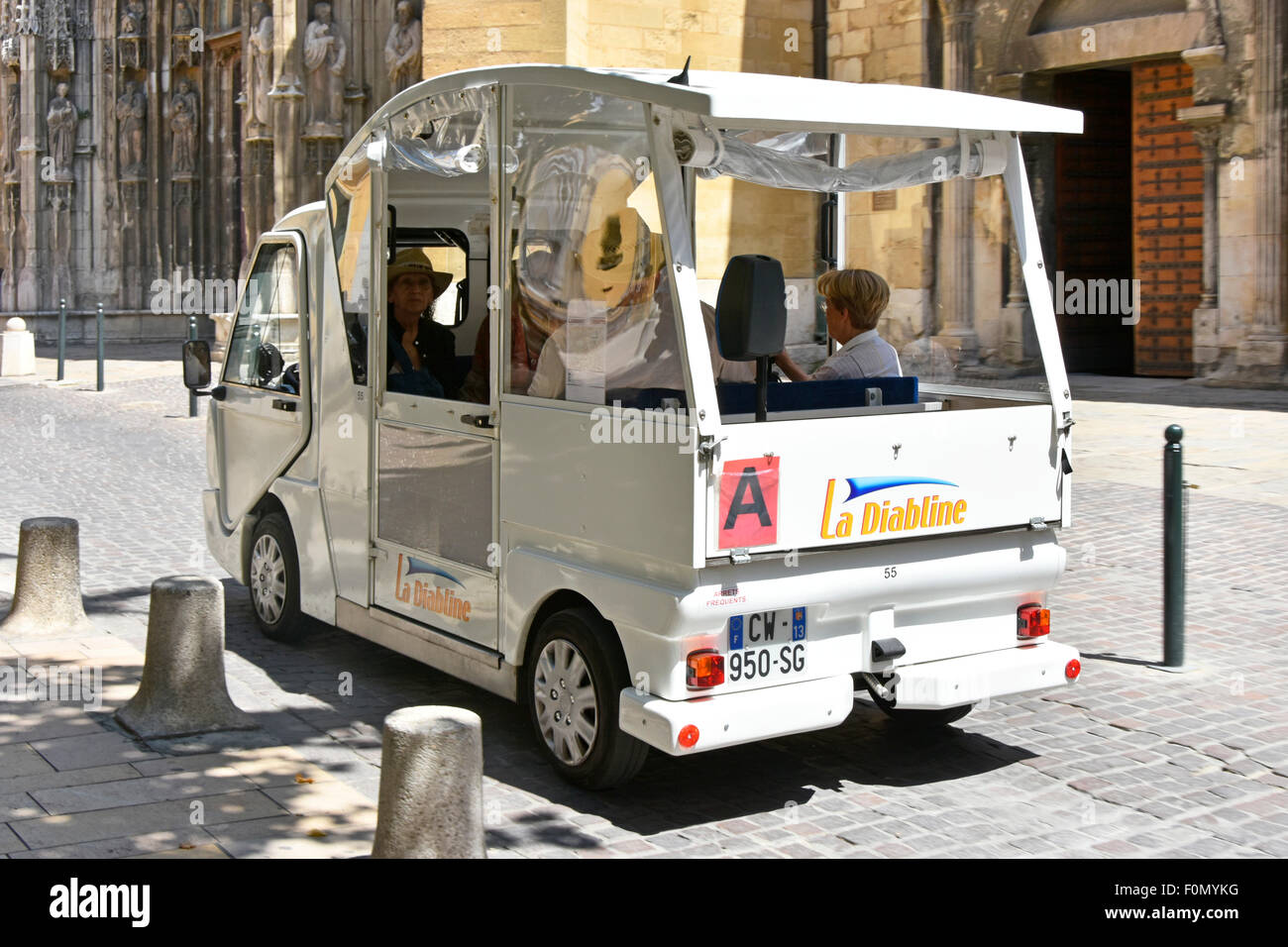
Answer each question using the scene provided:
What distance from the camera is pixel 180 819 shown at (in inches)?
202

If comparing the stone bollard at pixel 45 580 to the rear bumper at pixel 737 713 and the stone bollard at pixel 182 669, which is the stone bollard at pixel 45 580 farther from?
the rear bumper at pixel 737 713

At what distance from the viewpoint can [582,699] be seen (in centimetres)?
552

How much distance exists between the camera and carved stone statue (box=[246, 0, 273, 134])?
26500mm

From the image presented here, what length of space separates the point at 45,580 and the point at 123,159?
3420 centimetres

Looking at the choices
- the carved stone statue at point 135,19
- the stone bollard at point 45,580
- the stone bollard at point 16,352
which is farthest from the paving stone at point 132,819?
the carved stone statue at point 135,19

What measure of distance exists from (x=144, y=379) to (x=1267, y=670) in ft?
68.1

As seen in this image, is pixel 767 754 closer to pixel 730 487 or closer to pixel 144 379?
pixel 730 487

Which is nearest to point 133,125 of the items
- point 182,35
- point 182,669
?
point 182,35

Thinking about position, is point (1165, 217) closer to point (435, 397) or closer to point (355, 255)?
point (355, 255)

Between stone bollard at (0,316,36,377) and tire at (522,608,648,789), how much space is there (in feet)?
73.8

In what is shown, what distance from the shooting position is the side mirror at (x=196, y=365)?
8008mm

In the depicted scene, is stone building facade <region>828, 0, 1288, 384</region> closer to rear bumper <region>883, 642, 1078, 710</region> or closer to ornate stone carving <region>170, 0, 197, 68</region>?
rear bumper <region>883, 642, 1078, 710</region>

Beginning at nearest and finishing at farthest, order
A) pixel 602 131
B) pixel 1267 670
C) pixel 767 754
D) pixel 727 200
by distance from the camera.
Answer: pixel 602 131, pixel 767 754, pixel 1267 670, pixel 727 200
